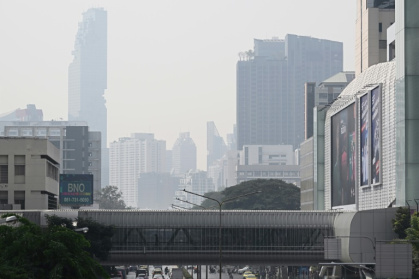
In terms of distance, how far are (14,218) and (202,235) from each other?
221 ft

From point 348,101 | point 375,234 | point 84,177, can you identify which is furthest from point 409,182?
point 84,177

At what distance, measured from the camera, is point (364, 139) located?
5349 inches

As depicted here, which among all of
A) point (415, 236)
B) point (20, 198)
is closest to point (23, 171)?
point (20, 198)

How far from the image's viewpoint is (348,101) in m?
148

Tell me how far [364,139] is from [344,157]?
1596cm

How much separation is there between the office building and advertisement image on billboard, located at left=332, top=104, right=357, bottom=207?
133 ft

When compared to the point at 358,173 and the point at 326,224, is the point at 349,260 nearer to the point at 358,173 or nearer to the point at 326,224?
the point at 326,224

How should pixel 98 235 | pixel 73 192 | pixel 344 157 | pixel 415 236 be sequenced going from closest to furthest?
pixel 415 236
pixel 98 235
pixel 344 157
pixel 73 192

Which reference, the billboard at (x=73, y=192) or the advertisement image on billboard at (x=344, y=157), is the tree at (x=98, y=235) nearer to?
the advertisement image on billboard at (x=344, y=157)

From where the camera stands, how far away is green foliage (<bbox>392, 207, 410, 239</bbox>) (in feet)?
340

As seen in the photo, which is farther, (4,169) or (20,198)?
(20,198)

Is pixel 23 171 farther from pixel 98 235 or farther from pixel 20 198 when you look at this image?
pixel 98 235

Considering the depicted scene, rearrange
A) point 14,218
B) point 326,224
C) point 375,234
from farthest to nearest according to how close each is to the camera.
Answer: point 326,224 < point 375,234 < point 14,218

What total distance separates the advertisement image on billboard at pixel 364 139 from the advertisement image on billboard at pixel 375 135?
6.64 ft
